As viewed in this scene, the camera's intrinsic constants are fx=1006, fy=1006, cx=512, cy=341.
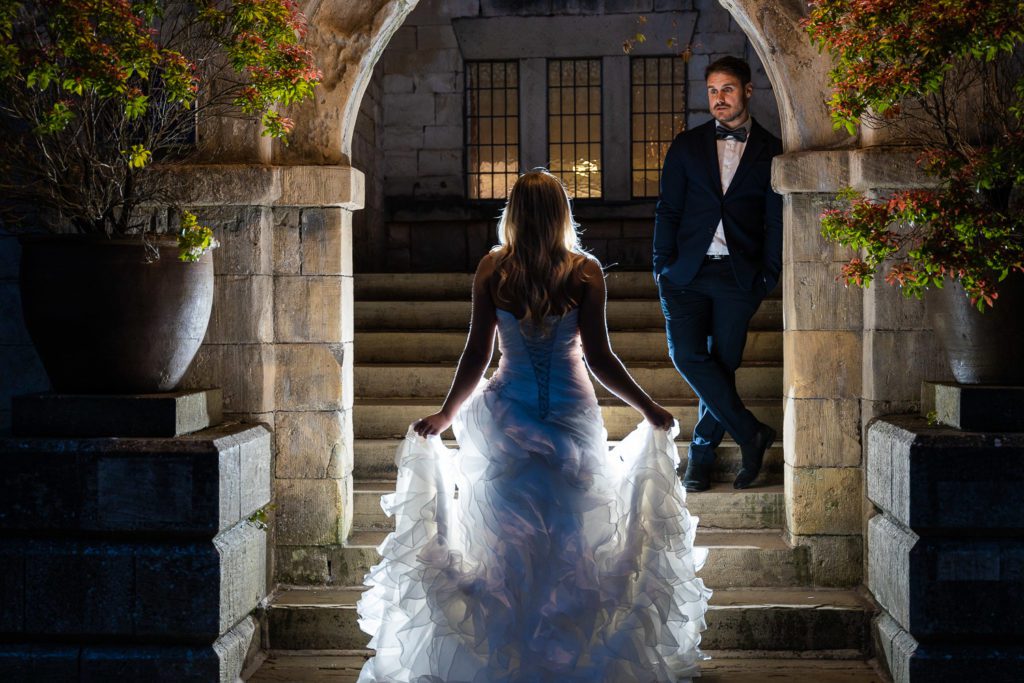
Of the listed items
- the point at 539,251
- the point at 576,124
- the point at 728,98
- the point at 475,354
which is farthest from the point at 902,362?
the point at 576,124

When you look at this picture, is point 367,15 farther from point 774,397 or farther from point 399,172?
point 399,172

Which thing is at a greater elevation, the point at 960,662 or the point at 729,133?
the point at 729,133

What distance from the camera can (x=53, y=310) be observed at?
4.04 m

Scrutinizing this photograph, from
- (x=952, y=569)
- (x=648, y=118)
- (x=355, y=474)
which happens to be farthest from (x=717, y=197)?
(x=648, y=118)

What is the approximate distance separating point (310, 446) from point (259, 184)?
129 centimetres

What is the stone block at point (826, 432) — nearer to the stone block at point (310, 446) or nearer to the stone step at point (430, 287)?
the stone block at point (310, 446)

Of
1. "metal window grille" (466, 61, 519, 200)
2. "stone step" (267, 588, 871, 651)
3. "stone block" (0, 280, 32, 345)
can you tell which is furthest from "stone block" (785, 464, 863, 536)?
"metal window grille" (466, 61, 519, 200)

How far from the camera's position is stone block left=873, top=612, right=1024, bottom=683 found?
3.89 meters

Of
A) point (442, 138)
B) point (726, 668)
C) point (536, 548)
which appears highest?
point (442, 138)

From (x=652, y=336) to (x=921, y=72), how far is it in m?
3.44

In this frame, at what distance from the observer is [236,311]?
488cm

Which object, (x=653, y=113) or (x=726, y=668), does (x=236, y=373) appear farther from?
(x=653, y=113)

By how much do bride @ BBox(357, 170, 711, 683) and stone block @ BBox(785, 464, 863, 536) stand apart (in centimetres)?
120

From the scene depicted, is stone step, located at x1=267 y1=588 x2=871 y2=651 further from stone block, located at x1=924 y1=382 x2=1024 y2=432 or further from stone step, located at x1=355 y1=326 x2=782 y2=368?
stone step, located at x1=355 y1=326 x2=782 y2=368
